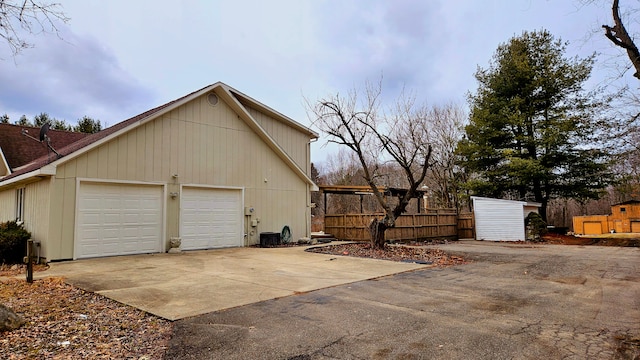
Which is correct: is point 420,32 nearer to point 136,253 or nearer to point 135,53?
point 135,53

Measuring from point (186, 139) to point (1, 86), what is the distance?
18.6 feet

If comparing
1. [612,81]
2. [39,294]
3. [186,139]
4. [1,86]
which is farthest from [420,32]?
[39,294]

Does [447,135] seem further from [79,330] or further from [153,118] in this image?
[79,330]

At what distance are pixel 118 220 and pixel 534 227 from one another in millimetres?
19168

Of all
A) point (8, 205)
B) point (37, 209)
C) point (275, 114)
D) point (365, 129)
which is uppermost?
point (275, 114)

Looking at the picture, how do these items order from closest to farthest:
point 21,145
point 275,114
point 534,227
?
point 21,145, point 275,114, point 534,227

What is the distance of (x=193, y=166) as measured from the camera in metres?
12.2

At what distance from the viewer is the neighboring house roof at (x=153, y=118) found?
9.70 m

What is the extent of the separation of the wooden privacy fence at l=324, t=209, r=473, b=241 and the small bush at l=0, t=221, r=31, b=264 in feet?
38.6

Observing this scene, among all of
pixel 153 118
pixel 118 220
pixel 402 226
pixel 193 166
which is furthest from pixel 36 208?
pixel 402 226

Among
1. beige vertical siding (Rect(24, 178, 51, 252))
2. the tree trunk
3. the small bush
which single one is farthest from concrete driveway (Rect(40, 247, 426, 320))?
the tree trunk

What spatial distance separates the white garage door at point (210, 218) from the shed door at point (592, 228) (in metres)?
26.1

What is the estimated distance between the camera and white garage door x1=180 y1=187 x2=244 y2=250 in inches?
471

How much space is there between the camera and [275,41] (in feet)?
41.8
